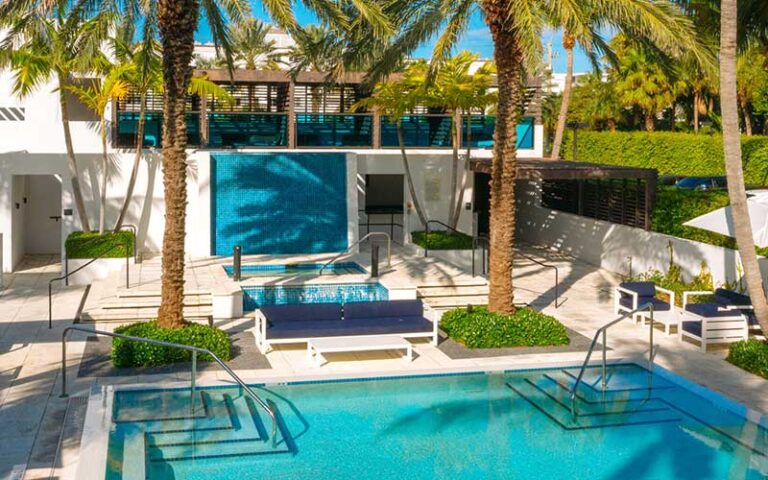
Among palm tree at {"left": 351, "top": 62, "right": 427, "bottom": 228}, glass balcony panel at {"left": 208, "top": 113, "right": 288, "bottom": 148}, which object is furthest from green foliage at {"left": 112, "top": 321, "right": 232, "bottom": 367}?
glass balcony panel at {"left": 208, "top": 113, "right": 288, "bottom": 148}

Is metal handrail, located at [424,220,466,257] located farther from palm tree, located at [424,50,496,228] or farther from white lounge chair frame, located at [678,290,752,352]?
white lounge chair frame, located at [678,290,752,352]

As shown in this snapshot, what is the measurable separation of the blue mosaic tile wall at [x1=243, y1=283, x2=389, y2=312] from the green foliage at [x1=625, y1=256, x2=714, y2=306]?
6.13 metres

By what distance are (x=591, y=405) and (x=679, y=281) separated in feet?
28.7

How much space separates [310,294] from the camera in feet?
64.0

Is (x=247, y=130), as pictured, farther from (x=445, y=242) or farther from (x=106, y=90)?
(x=445, y=242)

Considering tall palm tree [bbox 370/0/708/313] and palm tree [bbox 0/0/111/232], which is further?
palm tree [bbox 0/0/111/232]

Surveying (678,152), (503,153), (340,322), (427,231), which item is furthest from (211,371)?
(678,152)

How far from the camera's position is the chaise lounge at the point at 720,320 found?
16656 millimetres

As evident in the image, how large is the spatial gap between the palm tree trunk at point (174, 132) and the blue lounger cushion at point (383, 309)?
9.71ft

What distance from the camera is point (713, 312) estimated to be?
17156 mm

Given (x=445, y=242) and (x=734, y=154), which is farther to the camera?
(x=445, y=242)

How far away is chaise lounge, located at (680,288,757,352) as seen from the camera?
54.6 feet

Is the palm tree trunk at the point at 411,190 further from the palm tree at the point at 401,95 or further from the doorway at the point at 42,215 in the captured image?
the doorway at the point at 42,215

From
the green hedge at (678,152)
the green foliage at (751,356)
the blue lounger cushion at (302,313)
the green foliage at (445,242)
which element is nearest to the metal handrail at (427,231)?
the green foliage at (445,242)
